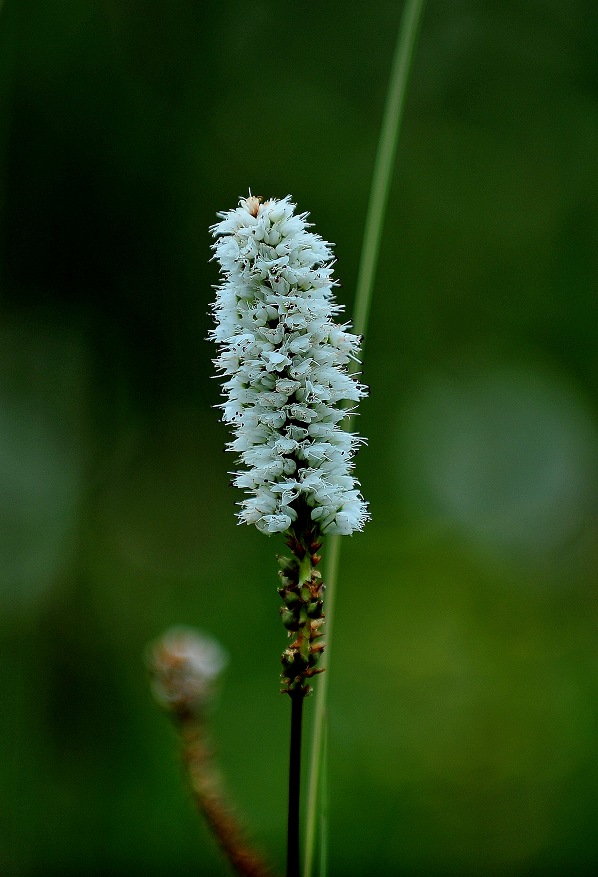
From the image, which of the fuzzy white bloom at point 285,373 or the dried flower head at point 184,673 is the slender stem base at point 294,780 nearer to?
the fuzzy white bloom at point 285,373

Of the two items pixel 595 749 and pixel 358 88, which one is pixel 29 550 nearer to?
pixel 595 749

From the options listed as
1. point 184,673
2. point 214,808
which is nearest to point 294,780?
point 214,808

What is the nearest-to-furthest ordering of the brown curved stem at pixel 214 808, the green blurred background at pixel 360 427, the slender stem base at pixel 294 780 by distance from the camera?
the slender stem base at pixel 294 780, the brown curved stem at pixel 214 808, the green blurred background at pixel 360 427

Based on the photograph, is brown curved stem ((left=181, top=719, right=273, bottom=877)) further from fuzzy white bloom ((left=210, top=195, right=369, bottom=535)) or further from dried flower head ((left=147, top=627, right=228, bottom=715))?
fuzzy white bloom ((left=210, top=195, right=369, bottom=535))

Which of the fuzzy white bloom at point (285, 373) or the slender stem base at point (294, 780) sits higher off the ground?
A: the fuzzy white bloom at point (285, 373)

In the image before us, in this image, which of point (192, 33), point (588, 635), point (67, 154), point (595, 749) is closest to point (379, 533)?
point (588, 635)

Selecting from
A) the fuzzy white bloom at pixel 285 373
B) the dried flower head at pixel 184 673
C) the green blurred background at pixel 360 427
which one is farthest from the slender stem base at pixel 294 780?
the green blurred background at pixel 360 427

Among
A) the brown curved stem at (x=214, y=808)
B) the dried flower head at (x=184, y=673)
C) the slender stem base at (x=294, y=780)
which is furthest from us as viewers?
the dried flower head at (x=184, y=673)
